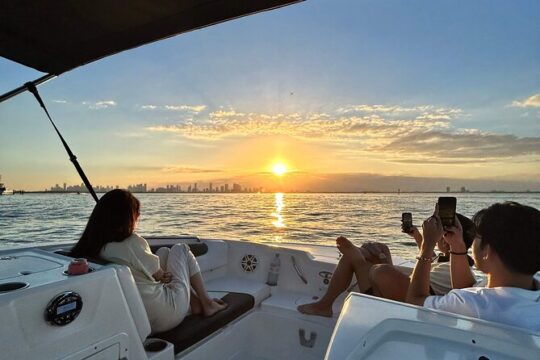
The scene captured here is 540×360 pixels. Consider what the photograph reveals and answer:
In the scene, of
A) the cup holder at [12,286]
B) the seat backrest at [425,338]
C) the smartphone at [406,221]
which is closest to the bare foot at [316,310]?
the smartphone at [406,221]

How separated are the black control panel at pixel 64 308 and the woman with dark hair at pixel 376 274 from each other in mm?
1452

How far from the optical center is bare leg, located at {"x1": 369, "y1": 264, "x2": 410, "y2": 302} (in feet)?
5.86

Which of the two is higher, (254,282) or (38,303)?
(38,303)

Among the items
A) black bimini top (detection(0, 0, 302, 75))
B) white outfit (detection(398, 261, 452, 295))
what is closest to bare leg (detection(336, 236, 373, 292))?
white outfit (detection(398, 261, 452, 295))

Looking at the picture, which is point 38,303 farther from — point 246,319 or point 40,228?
point 40,228

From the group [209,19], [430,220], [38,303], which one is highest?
[209,19]

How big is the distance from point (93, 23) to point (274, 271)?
2212 mm

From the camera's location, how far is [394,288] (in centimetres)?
180

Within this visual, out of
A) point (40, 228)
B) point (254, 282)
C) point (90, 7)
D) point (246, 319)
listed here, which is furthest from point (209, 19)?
point (40, 228)

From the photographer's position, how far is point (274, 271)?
→ 2969 mm

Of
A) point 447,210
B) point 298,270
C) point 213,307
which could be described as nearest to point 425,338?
point 447,210

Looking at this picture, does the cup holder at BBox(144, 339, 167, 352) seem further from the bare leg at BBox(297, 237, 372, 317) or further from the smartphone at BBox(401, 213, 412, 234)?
the smartphone at BBox(401, 213, 412, 234)

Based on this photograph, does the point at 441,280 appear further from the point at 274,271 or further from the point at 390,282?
the point at 274,271

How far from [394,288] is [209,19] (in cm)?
160
